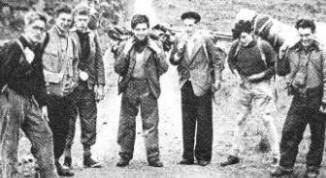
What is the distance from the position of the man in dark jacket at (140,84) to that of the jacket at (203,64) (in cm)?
38

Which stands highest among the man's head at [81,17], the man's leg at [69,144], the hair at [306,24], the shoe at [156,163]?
the man's head at [81,17]

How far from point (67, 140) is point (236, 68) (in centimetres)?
257

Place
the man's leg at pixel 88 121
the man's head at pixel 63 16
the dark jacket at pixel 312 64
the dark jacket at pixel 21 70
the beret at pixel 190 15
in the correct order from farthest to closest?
the beret at pixel 190 15 < the man's leg at pixel 88 121 < the dark jacket at pixel 312 64 < the man's head at pixel 63 16 < the dark jacket at pixel 21 70

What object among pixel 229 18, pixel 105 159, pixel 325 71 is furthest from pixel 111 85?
pixel 229 18

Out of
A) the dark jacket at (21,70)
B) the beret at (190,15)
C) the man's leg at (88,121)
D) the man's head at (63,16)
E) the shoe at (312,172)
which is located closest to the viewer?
the dark jacket at (21,70)

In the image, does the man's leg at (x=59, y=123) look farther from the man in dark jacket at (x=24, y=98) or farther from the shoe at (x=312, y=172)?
the shoe at (x=312, y=172)

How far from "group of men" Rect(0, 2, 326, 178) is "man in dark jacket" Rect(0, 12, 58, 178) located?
1cm

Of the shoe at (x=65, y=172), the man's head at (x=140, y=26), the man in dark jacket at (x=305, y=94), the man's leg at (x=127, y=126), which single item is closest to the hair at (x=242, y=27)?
the man in dark jacket at (x=305, y=94)

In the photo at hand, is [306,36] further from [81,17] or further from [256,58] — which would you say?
[81,17]

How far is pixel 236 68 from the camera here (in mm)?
7801

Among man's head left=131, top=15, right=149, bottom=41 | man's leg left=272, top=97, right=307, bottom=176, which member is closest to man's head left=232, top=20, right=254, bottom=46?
man's leg left=272, top=97, right=307, bottom=176

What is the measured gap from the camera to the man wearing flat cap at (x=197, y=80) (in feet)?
24.7

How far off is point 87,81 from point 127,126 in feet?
2.76

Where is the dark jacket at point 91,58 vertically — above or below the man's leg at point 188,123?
above
